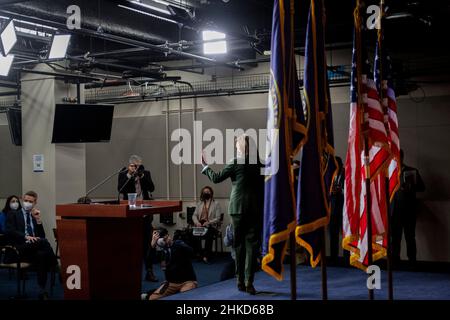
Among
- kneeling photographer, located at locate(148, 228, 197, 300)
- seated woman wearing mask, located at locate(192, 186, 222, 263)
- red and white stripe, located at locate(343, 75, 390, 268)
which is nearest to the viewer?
red and white stripe, located at locate(343, 75, 390, 268)

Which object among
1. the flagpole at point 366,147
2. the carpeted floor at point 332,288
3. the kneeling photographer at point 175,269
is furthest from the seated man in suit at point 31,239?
the flagpole at point 366,147

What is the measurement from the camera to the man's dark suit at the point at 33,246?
7.81 meters

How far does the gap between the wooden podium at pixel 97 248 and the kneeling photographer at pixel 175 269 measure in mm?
682

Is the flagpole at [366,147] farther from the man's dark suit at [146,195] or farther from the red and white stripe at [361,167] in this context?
the man's dark suit at [146,195]

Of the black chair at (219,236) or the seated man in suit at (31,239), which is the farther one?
the black chair at (219,236)

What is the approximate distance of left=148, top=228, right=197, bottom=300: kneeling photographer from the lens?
6.63 metres

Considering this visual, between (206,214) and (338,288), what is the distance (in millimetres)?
4833

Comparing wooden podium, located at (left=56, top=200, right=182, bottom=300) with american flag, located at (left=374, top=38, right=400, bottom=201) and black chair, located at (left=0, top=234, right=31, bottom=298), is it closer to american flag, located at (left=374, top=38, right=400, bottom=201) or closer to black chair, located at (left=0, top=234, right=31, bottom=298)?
american flag, located at (left=374, top=38, right=400, bottom=201)

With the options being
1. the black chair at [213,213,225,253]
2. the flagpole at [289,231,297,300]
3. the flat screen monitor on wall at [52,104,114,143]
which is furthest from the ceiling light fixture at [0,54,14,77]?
the flagpole at [289,231,297,300]

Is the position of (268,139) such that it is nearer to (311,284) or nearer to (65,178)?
(311,284)

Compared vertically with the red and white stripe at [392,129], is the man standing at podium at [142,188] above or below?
below

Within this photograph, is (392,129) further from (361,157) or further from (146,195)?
(146,195)

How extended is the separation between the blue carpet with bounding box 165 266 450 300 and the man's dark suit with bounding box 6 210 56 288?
86.8 inches

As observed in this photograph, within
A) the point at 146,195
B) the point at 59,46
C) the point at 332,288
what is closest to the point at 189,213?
the point at 146,195
